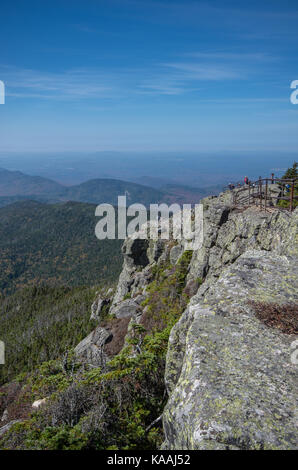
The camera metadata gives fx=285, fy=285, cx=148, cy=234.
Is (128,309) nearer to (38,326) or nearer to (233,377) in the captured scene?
(233,377)

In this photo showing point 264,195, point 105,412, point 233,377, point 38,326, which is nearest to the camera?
point 233,377

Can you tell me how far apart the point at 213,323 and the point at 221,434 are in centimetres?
284

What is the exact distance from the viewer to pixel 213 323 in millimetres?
7426

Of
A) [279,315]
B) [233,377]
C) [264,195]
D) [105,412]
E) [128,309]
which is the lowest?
[128,309]

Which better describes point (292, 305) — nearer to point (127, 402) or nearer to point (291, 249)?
point (291, 249)

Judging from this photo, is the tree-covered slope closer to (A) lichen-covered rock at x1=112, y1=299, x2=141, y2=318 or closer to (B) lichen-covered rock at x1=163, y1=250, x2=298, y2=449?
(A) lichen-covered rock at x1=112, y1=299, x2=141, y2=318

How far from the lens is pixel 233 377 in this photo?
5867mm

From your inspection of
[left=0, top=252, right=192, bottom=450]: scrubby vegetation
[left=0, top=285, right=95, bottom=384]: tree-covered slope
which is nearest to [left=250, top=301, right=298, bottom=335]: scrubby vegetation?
[left=0, top=252, right=192, bottom=450]: scrubby vegetation

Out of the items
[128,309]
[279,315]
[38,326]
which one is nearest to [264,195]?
[279,315]

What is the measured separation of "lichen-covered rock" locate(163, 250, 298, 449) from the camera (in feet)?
16.0

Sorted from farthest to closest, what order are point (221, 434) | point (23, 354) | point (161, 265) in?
point (23, 354) → point (161, 265) → point (221, 434)

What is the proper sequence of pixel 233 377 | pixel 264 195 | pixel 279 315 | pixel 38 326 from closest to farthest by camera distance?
pixel 233 377, pixel 279 315, pixel 264 195, pixel 38 326
